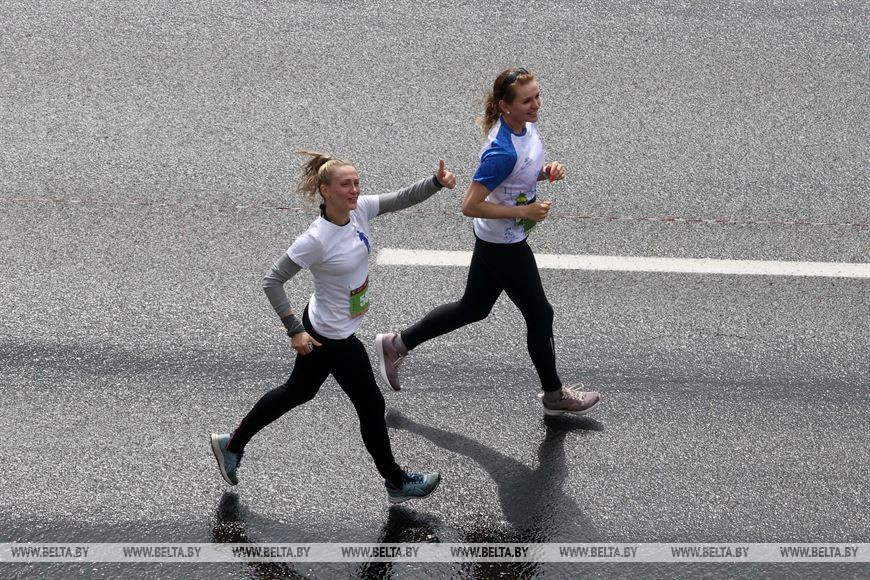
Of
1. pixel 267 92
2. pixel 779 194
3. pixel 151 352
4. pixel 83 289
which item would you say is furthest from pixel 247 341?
pixel 779 194

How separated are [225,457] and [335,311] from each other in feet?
3.32

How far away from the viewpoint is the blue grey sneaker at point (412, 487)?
516 centimetres

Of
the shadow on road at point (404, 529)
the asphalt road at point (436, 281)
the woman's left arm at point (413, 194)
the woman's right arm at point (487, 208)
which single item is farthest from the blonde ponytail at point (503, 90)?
the shadow on road at point (404, 529)

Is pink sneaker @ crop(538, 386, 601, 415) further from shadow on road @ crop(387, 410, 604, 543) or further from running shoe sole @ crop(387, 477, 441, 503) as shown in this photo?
running shoe sole @ crop(387, 477, 441, 503)

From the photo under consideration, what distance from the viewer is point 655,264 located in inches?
266

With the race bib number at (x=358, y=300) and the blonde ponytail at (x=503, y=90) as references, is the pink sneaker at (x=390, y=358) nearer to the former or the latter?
the race bib number at (x=358, y=300)

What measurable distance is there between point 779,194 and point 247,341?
12.4 ft

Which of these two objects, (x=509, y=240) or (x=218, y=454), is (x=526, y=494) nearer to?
(x=509, y=240)

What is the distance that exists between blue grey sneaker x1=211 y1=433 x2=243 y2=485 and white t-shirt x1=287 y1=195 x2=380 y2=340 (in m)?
0.83

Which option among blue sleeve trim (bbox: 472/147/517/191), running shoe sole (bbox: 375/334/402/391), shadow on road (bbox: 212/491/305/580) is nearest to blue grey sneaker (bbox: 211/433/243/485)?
shadow on road (bbox: 212/491/305/580)

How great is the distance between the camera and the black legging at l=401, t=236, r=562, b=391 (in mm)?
5461

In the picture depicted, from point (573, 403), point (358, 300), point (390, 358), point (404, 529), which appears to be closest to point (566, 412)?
point (573, 403)

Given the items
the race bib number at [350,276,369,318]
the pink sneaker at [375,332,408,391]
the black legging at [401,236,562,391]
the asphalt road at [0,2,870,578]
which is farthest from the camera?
the pink sneaker at [375,332,408,391]

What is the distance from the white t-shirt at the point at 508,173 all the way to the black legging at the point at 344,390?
0.97 metres
